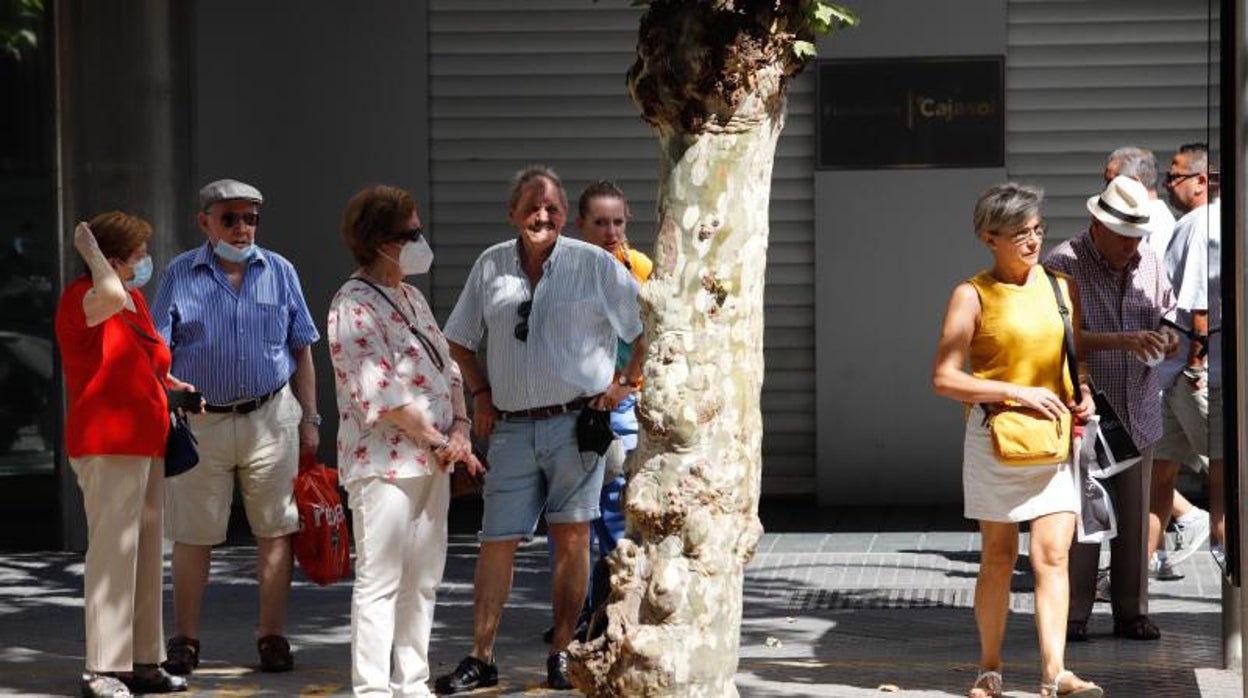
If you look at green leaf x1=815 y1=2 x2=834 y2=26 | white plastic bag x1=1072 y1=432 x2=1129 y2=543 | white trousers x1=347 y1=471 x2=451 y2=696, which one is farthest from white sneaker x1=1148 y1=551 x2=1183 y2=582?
green leaf x1=815 y1=2 x2=834 y2=26

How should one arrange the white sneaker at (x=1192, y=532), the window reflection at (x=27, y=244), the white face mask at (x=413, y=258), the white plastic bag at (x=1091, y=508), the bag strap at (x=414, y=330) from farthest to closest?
the window reflection at (x=27, y=244)
the white sneaker at (x=1192, y=532)
the white plastic bag at (x=1091, y=508)
the white face mask at (x=413, y=258)
the bag strap at (x=414, y=330)

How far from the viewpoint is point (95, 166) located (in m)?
12.9

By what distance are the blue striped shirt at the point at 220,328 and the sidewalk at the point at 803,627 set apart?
117 cm

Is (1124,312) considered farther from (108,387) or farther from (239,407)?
(108,387)

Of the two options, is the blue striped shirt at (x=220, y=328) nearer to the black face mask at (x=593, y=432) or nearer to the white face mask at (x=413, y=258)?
the white face mask at (x=413, y=258)

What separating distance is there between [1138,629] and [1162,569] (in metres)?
1.71

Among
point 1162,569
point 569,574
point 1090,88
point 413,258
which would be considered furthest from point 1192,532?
point 413,258

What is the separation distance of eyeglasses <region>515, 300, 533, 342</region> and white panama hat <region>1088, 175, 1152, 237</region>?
98.0 inches

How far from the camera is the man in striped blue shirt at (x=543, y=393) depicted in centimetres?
907

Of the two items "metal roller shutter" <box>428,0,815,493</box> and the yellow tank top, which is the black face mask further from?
"metal roller shutter" <box>428,0,815,493</box>

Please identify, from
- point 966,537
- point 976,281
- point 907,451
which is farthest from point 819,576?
point 976,281

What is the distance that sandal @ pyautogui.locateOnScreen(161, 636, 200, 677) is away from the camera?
30.9 ft

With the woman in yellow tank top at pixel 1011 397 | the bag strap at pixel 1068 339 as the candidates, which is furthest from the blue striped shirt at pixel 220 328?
the bag strap at pixel 1068 339

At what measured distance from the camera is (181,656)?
9430 millimetres
